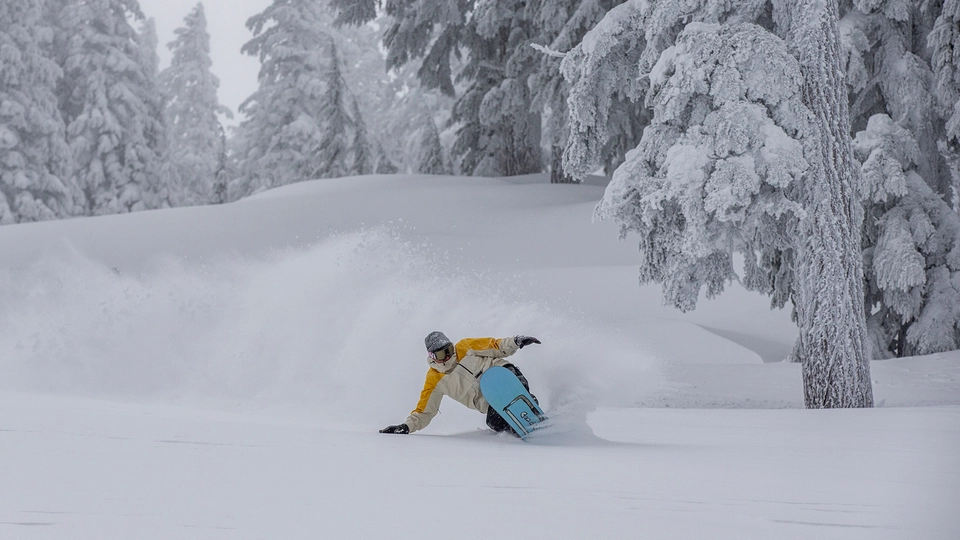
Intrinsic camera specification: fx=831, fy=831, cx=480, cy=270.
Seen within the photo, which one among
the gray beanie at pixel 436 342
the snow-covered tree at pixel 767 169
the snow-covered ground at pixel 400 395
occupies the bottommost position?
the snow-covered ground at pixel 400 395

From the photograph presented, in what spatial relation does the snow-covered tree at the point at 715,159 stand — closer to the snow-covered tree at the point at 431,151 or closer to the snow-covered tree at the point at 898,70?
the snow-covered tree at the point at 898,70

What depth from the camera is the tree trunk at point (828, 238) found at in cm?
844

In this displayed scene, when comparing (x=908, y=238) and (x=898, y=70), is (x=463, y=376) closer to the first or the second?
(x=908, y=238)

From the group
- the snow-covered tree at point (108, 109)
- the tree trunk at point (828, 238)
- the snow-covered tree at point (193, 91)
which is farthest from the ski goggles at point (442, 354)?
the snow-covered tree at point (193, 91)

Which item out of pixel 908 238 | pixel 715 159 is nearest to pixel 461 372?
pixel 715 159

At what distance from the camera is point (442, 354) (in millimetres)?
6168

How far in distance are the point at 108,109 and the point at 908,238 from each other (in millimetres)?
A: 29498

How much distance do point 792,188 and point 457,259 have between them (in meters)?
7.23

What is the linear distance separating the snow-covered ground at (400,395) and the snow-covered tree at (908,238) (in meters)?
0.82

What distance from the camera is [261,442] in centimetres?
516

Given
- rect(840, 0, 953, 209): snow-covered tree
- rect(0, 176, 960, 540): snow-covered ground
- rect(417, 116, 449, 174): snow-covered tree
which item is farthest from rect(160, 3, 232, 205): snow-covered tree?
rect(840, 0, 953, 209): snow-covered tree

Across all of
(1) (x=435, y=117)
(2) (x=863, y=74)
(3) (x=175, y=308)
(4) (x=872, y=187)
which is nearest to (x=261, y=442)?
(3) (x=175, y=308)

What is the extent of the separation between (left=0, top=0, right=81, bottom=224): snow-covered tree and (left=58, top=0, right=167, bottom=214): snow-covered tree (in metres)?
1.18

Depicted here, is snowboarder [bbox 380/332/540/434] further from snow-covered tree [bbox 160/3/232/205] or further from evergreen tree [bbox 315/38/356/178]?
snow-covered tree [bbox 160/3/232/205]
